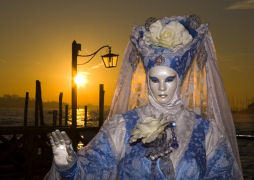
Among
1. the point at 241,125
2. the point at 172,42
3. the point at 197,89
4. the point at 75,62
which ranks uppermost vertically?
the point at 75,62

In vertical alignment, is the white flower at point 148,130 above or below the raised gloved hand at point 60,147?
above

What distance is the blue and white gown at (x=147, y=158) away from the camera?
203 cm

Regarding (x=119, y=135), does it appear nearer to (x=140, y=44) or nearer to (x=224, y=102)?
(x=140, y=44)

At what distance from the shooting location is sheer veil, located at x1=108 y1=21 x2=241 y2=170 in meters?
2.30

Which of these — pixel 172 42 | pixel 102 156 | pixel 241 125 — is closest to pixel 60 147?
pixel 102 156

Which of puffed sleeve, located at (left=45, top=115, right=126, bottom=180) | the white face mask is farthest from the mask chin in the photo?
puffed sleeve, located at (left=45, top=115, right=126, bottom=180)

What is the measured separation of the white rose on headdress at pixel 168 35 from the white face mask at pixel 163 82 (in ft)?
0.57

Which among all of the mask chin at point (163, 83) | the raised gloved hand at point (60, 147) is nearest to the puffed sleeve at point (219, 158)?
the mask chin at point (163, 83)

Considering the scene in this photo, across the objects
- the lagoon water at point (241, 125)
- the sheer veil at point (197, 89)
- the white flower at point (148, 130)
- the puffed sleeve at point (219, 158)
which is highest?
the sheer veil at point (197, 89)

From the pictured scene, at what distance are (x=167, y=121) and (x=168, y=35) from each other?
590 millimetres

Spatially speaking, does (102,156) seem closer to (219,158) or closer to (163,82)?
(163,82)

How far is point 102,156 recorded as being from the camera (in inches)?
81.7

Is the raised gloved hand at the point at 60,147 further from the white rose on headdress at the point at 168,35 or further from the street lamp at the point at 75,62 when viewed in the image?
the street lamp at the point at 75,62

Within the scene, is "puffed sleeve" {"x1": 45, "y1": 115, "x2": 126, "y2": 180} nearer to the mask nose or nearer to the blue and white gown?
the blue and white gown
